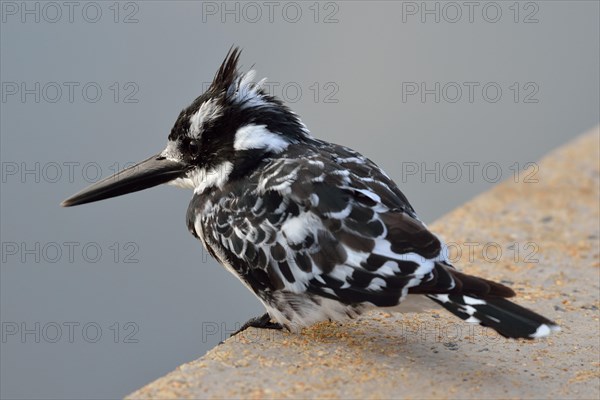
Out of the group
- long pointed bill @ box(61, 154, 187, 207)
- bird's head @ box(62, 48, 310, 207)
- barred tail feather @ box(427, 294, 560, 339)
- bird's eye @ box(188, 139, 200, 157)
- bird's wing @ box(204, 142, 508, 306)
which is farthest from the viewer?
long pointed bill @ box(61, 154, 187, 207)

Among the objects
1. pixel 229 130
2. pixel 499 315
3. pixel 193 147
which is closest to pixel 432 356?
→ pixel 499 315

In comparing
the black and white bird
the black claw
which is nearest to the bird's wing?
the black and white bird

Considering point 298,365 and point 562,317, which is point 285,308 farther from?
point 562,317

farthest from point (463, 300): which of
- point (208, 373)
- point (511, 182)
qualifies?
point (511, 182)

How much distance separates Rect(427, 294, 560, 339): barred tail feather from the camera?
342 centimetres

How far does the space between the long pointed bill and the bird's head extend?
7cm

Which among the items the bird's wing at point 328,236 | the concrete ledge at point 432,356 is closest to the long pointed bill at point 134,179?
the bird's wing at point 328,236

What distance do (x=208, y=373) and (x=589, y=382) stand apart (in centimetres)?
167

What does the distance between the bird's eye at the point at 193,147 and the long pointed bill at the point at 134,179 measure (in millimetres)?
101

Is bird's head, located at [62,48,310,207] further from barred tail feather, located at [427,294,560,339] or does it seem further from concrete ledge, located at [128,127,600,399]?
barred tail feather, located at [427,294,560,339]

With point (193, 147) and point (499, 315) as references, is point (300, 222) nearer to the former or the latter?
point (193, 147)

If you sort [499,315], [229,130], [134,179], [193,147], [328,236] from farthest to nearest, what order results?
[134,179]
[193,147]
[229,130]
[328,236]
[499,315]

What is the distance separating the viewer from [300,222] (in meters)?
3.78

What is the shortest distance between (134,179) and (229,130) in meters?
0.72
